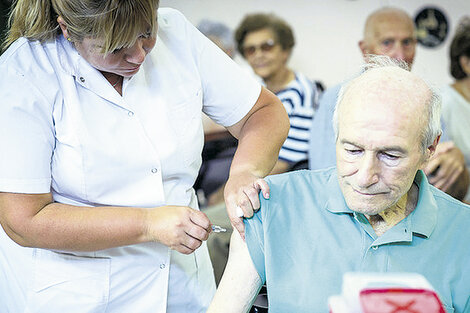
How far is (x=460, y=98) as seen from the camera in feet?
11.8

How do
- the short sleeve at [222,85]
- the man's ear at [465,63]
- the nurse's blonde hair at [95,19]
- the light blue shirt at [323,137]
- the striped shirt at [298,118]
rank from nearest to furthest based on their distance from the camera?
the nurse's blonde hair at [95,19] → the short sleeve at [222,85] → the light blue shirt at [323,137] → the striped shirt at [298,118] → the man's ear at [465,63]

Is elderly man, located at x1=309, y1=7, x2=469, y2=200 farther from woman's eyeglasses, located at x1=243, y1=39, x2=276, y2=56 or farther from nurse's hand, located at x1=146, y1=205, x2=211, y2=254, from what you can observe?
nurse's hand, located at x1=146, y1=205, x2=211, y2=254

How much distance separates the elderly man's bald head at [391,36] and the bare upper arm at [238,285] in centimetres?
167

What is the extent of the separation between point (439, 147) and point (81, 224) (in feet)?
5.62

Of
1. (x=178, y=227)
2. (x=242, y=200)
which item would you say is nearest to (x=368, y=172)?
(x=242, y=200)

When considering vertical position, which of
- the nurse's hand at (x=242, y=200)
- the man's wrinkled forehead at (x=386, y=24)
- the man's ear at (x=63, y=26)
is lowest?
the nurse's hand at (x=242, y=200)

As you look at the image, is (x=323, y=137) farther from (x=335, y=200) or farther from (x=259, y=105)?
(x=335, y=200)

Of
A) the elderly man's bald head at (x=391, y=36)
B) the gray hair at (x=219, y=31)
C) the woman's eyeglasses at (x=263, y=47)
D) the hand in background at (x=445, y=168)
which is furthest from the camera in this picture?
the gray hair at (x=219, y=31)

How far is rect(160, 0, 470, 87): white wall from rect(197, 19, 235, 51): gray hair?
1.12 ft

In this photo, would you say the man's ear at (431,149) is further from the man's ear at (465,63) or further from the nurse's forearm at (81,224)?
the man's ear at (465,63)

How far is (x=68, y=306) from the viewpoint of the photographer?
1509mm

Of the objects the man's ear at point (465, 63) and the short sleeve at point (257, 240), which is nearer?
the short sleeve at point (257, 240)

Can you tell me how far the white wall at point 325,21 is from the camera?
5.30m

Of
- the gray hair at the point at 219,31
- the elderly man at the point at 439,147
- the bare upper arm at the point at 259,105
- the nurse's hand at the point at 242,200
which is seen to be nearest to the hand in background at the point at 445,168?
the elderly man at the point at 439,147
